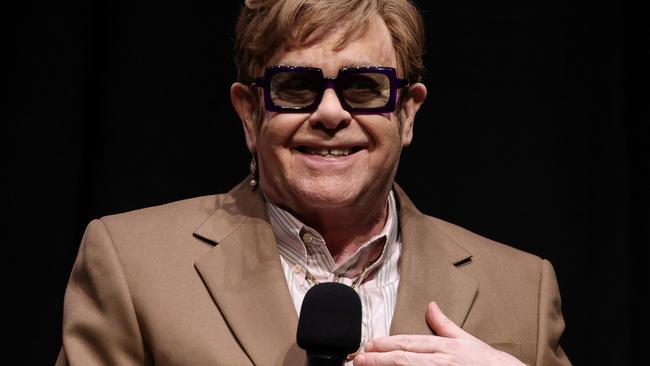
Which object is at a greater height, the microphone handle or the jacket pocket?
the microphone handle

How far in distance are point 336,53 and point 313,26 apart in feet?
0.25

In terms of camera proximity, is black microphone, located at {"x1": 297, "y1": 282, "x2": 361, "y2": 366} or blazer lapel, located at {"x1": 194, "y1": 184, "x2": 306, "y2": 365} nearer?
black microphone, located at {"x1": 297, "y1": 282, "x2": 361, "y2": 366}

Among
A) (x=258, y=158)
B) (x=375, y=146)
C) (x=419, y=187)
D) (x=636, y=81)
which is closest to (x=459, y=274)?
(x=375, y=146)

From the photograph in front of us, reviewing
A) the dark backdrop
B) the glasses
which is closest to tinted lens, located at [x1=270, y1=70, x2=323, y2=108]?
the glasses

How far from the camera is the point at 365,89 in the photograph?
2211 mm

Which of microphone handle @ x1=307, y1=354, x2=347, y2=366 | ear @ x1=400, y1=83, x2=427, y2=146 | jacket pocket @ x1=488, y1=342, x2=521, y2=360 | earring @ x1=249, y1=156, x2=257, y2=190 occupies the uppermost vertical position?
ear @ x1=400, y1=83, x2=427, y2=146

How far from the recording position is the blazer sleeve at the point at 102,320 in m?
2.04

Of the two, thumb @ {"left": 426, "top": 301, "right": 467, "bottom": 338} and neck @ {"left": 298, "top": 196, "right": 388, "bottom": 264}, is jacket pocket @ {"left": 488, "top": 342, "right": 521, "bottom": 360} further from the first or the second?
neck @ {"left": 298, "top": 196, "right": 388, "bottom": 264}

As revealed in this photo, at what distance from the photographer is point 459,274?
7.78 feet

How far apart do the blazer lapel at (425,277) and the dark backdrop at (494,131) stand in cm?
64

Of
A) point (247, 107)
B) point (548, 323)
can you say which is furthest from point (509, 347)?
point (247, 107)

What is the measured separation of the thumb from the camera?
2.12 m

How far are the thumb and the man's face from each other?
29 centimetres

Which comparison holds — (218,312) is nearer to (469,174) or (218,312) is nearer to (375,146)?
(375,146)
